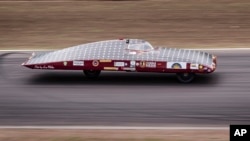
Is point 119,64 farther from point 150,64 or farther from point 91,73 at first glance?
point 91,73

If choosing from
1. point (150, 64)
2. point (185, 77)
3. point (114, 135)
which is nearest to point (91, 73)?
point (150, 64)

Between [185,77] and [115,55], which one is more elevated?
[115,55]

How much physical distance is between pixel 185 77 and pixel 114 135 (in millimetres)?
4255

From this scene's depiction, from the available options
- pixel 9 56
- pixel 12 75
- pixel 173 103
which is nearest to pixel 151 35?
pixel 9 56

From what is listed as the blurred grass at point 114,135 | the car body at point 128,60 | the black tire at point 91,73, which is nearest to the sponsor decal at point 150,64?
the car body at point 128,60

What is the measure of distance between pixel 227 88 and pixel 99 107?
3540 mm

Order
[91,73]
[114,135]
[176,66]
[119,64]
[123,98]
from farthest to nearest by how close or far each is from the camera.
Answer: [91,73]
[119,64]
[176,66]
[123,98]
[114,135]

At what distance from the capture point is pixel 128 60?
15523mm

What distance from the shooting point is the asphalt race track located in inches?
524

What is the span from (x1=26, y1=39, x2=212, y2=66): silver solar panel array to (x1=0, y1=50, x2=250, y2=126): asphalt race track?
0.63 meters

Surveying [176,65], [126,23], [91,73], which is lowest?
[91,73]

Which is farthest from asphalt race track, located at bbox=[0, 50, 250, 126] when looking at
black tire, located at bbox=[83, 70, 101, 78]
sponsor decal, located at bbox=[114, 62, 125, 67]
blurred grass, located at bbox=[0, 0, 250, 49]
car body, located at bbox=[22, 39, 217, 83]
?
blurred grass, located at bbox=[0, 0, 250, 49]

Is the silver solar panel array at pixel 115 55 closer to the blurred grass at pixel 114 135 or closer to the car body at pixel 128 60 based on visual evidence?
the car body at pixel 128 60

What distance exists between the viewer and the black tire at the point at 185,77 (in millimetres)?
15664
